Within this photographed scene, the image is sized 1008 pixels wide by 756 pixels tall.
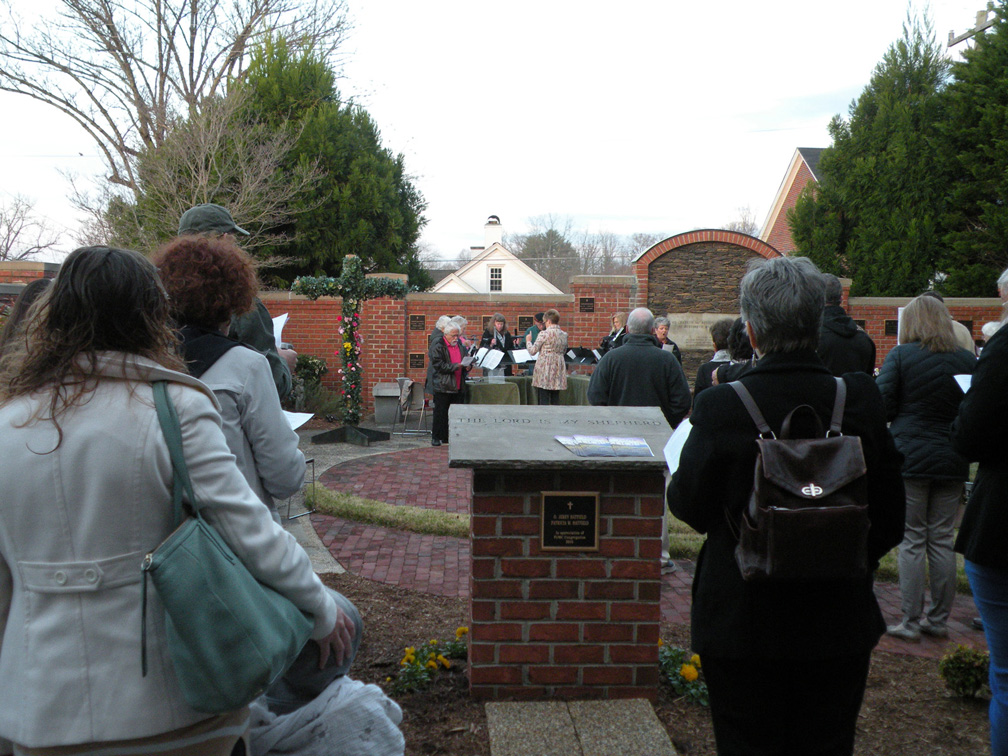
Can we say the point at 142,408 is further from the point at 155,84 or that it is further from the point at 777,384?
the point at 155,84

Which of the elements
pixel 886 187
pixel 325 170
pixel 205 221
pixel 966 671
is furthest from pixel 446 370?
pixel 886 187

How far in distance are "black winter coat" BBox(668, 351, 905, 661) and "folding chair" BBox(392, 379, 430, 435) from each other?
1077 centimetres

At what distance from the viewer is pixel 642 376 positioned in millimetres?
6000

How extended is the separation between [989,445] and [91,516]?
105 inches

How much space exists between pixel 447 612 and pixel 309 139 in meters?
15.0

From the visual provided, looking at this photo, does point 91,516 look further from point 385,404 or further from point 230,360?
point 385,404

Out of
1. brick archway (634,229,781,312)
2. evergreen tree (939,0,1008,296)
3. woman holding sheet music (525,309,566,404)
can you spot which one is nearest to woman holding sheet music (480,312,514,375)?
woman holding sheet music (525,309,566,404)

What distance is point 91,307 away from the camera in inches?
67.7

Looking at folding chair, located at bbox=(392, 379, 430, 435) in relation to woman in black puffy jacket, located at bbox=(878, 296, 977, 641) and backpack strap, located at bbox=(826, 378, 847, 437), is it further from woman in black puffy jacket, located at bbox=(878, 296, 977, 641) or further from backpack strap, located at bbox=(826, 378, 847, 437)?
backpack strap, located at bbox=(826, 378, 847, 437)

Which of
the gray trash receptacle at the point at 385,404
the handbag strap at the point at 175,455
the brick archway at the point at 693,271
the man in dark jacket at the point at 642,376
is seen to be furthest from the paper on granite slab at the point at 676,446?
the brick archway at the point at 693,271

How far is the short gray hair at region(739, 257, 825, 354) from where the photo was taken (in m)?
2.17

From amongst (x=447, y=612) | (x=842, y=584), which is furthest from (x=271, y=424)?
(x=447, y=612)

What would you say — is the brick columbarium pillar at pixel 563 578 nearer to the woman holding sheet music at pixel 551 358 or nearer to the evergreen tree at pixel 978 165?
the woman holding sheet music at pixel 551 358

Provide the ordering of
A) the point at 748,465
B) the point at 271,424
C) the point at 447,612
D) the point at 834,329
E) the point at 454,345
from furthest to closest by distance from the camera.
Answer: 1. the point at 454,345
2. the point at 834,329
3. the point at 447,612
4. the point at 271,424
5. the point at 748,465
